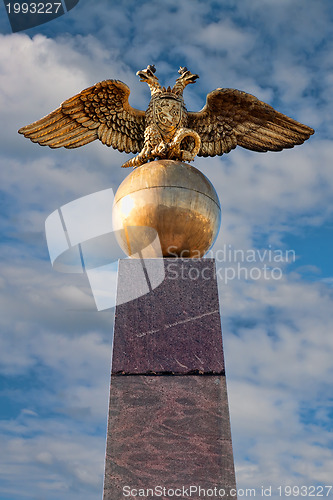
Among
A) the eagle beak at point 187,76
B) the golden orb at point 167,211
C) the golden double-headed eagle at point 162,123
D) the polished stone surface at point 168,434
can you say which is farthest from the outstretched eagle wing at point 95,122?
the polished stone surface at point 168,434

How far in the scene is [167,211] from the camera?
5730mm

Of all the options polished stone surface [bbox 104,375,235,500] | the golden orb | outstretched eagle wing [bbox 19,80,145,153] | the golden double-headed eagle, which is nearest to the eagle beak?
the golden double-headed eagle

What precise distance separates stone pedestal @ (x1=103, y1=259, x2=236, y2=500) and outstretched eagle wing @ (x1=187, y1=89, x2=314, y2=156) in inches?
103

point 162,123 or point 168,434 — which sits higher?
point 162,123

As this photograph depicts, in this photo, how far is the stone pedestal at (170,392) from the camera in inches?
Result: 181

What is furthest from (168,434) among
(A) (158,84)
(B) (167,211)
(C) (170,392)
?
(A) (158,84)

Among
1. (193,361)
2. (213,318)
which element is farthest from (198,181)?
(193,361)


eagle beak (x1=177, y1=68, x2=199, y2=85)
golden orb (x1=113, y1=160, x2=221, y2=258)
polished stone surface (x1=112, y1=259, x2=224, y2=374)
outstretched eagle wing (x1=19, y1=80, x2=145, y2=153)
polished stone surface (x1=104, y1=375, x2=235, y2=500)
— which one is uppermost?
eagle beak (x1=177, y1=68, x2=199, y2=85)

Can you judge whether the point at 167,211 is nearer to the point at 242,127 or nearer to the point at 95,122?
the point at 95,122

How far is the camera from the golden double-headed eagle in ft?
22.5

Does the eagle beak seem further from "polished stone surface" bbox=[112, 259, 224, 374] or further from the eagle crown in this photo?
"polished stone surface" bbox=[112, 259, 224, 374]

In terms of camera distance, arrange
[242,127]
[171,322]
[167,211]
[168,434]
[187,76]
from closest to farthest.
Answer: [168,434], [171,322], [167,211], [187,76], [242,127]

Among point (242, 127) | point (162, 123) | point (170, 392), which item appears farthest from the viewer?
point (242, 127)

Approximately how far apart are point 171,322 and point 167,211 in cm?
121
